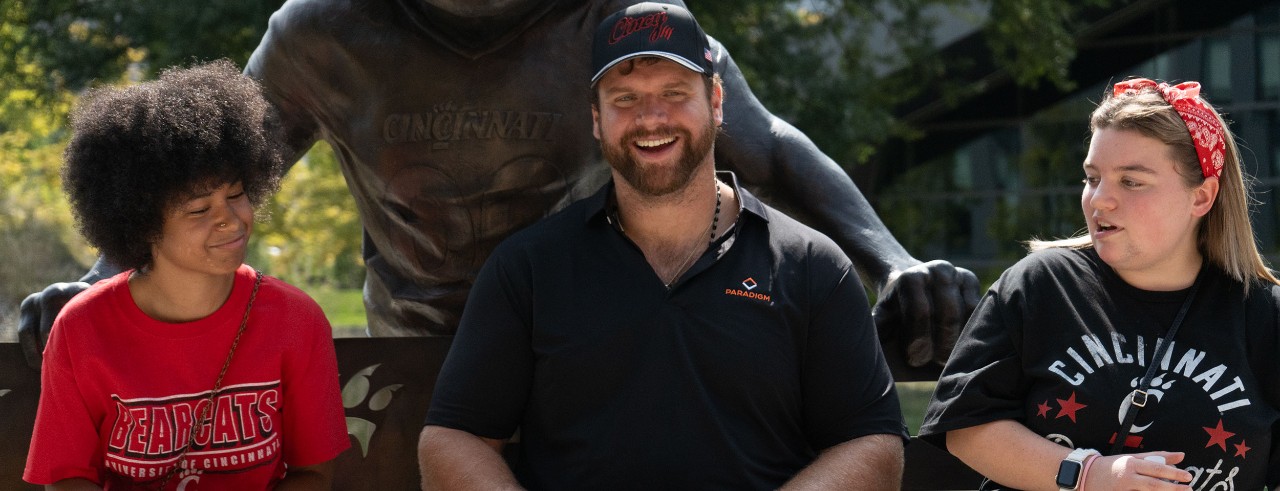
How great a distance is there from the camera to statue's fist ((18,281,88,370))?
301cm

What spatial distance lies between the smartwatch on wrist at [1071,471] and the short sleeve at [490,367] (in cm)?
103

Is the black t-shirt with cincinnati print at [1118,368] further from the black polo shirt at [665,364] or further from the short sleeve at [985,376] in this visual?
the black polo shirt at [665,364]

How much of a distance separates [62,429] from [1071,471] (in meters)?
1.89

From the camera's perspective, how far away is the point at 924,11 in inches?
522

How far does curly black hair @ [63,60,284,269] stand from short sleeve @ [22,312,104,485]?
8.7 inches

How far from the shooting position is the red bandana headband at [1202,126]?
2.78 metres

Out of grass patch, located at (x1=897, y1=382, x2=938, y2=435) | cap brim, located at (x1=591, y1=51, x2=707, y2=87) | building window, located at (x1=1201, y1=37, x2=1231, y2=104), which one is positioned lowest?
grass patch, located at (x1=897, y1=382, x2=938, y2=435)

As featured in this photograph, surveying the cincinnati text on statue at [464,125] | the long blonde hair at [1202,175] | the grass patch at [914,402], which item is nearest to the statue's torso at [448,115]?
the cincinnati text on statue at [464,125]

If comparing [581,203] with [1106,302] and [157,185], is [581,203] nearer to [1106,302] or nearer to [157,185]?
[157,185]

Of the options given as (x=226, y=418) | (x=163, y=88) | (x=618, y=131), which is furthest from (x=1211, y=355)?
(x=163, y=88)

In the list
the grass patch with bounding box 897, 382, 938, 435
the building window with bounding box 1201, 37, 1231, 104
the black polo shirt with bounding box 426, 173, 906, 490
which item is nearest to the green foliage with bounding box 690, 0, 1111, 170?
the grass patch with bounding box 897, 382, 938, 435

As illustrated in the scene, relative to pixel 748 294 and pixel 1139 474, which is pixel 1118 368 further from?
pixel 748 294

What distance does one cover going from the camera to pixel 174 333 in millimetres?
2672

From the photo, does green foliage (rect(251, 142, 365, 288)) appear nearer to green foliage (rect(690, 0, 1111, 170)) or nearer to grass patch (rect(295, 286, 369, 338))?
grass patch (rect(295, 286, 369, 338))
